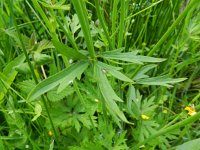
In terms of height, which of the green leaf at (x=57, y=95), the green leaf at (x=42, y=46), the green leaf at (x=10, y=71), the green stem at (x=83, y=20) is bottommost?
the green leaf at (x=57, y=95)

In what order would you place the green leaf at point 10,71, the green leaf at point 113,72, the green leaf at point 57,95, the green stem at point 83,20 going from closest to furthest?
the green stem at point 83,20 < the green leaf at point 113,72 < the green leaf at point 10,71 < the green leaf at point 57,95

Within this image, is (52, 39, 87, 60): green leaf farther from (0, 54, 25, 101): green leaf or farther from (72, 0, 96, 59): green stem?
(0, 54, 25, 101): green leaf

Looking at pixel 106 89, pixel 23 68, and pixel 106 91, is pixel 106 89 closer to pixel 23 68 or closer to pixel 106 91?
pixel 106 91

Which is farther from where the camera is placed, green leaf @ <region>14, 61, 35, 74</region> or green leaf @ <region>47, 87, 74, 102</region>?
green leaf @ <region>47, 87, 74, 102</region>

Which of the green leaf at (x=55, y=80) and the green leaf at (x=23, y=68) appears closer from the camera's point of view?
the green leaf at (x=55, y=80)

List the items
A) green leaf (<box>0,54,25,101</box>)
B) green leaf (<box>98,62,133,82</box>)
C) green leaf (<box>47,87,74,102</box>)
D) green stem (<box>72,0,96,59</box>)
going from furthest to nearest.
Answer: green leaf (<box>47,87,74,102</box>) < green leaf (<box>0,54,25,101</box>) < green leaf (<box>98,62,133,82</box>) < green stem (<box>72,0,96,59</box>)

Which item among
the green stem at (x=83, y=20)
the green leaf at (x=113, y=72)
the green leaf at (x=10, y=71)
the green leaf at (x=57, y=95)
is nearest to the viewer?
the green stem at (x=83, y=20)

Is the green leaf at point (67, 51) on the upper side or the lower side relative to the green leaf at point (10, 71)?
upper

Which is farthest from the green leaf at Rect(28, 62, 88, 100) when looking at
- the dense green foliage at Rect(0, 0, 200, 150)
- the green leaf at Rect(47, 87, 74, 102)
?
the green leaf at Rect(47, 87, 74, 102)

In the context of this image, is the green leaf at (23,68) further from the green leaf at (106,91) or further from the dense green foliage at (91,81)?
the green leaf at (106,91)

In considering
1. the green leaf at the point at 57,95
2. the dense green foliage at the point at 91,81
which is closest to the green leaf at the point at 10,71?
the dense green foliage at the point at 91,81
